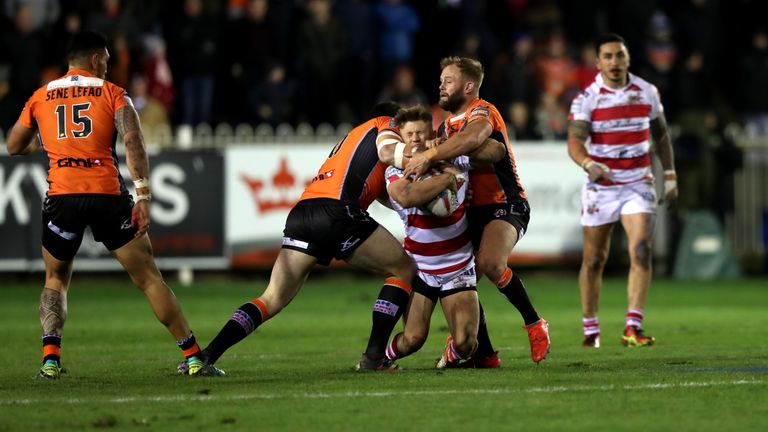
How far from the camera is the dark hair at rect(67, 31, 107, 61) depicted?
9789 mm

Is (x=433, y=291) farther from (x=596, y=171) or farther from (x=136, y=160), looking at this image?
(x=596, y=171)

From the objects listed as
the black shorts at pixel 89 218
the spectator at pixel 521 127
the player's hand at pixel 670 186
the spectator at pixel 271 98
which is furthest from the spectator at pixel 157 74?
the black shorts at pixel 89 218

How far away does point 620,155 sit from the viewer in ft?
40.9

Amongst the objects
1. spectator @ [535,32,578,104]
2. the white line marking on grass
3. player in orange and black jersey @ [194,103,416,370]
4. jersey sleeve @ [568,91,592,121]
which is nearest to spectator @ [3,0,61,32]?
spectator @ [535,32,578,104]

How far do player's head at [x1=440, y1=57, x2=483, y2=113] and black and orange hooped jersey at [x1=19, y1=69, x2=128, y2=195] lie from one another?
2209 mm

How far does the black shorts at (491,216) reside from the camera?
10.4 m

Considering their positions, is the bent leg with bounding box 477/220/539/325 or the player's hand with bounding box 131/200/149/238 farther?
the bent leg with bounding box 477/220/539/325

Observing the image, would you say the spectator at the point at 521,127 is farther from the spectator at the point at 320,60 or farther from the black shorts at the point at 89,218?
the black shorts at the point at 89,218

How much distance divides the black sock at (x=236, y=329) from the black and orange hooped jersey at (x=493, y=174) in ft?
6.10

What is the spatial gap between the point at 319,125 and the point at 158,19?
304 cm

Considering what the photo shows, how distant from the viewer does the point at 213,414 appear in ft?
25.2

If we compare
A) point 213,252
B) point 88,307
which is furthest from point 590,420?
point 213,252

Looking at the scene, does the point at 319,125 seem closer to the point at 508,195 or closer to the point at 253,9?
the point at 253,9

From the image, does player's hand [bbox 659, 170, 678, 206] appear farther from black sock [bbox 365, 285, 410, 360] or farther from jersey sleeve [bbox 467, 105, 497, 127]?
black sock [bbox 365, 285, 410, 360]
